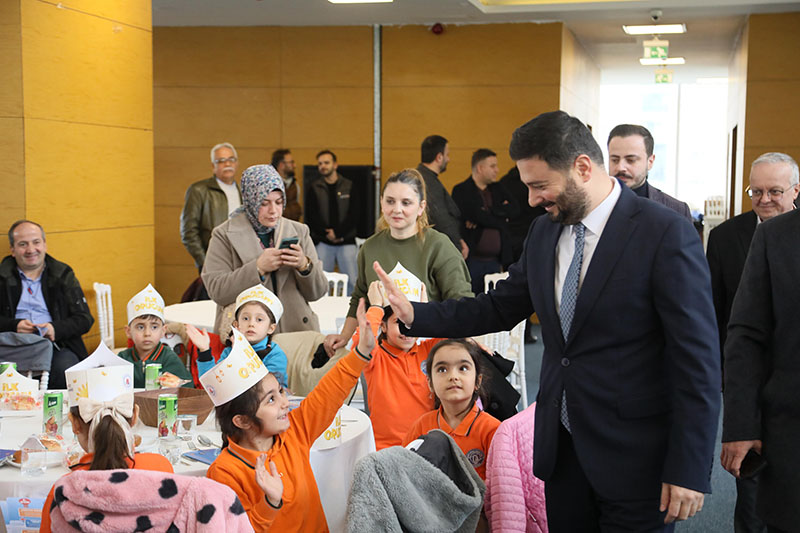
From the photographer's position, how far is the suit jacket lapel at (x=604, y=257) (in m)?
2.02

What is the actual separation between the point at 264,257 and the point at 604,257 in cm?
202

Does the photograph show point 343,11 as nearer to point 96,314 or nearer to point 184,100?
point 184,100

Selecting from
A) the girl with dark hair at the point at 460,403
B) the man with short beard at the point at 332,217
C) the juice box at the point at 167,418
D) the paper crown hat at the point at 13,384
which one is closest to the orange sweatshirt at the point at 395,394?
the girl with dark hair at the point at 460,403

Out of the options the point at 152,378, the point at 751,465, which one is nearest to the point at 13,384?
the point at 152,378

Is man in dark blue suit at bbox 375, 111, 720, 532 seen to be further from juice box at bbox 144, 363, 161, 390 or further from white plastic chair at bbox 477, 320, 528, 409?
white plastic chair at bbox 477, 320, 528, 409

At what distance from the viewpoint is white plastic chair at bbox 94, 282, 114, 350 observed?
575 centimetres

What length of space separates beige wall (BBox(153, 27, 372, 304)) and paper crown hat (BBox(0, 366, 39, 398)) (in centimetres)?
676

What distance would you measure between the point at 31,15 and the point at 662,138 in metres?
15.8

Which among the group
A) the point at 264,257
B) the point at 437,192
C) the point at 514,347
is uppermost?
the point at 437,192

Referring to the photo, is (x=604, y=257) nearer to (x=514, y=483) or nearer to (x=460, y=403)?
(x=514, y=483)

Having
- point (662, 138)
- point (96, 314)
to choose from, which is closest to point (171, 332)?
point (96, 314)

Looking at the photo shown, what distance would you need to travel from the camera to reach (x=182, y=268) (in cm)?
1017

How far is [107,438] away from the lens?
2.18 metres

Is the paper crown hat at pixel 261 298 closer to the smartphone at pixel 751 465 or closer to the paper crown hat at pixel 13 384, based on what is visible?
the paper crown hat at pixel 13 384
